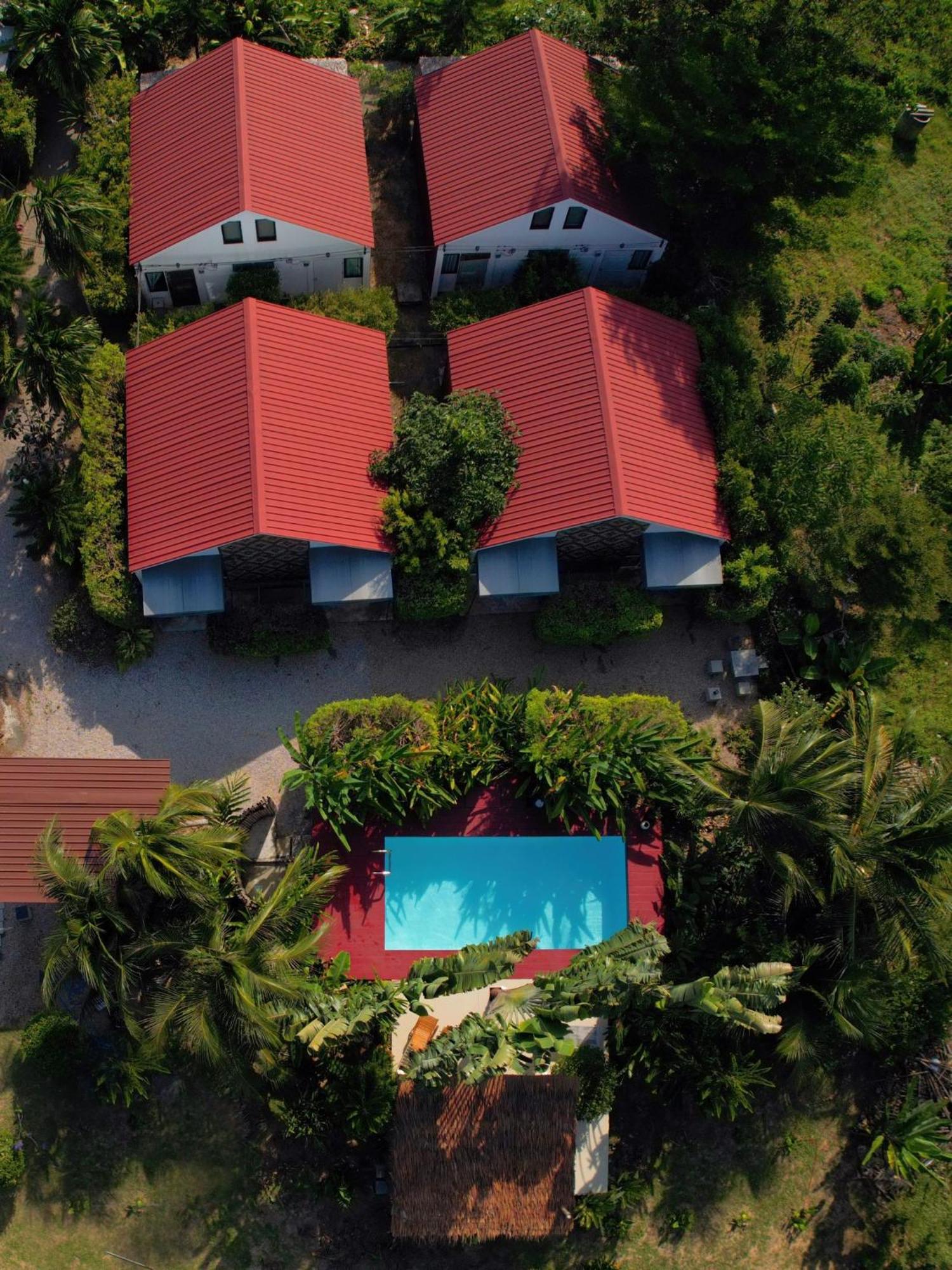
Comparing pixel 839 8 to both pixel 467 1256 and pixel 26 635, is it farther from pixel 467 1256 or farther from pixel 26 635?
pixel 467 1256

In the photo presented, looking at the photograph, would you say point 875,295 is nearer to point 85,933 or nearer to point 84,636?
point 84,636

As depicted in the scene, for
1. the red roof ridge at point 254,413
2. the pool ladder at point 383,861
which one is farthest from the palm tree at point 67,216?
the pool ladder at point 383,861

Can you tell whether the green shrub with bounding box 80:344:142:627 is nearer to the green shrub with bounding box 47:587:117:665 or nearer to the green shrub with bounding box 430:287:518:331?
the green shrub with bounding box 47:587:117:665

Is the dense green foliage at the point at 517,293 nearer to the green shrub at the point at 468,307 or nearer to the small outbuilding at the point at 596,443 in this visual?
the green shrub at the point at 468,307

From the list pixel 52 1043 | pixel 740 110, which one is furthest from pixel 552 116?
pixel 52 1043

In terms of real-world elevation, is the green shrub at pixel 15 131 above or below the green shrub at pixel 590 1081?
above

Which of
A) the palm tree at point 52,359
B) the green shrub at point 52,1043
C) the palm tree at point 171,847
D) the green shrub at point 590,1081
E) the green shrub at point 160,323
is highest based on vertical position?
the green shrub at point 160,323

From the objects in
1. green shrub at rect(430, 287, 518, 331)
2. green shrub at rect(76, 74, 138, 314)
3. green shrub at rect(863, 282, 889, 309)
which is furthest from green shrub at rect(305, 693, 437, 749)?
green shrub at rect(863, 282, 889, 309)
